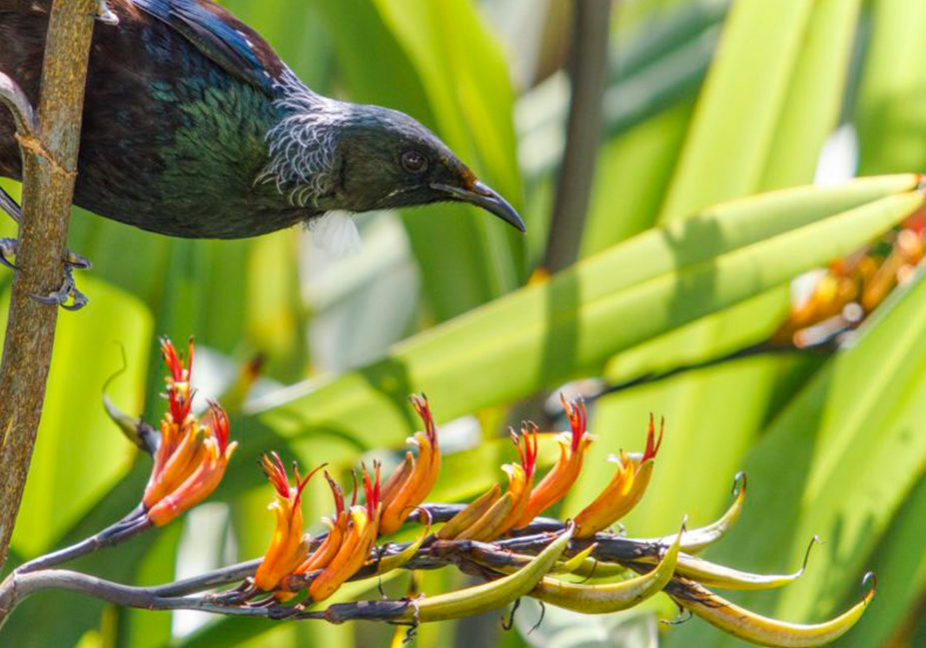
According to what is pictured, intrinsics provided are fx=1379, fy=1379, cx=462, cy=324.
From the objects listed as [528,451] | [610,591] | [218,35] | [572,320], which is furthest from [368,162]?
[610,591]

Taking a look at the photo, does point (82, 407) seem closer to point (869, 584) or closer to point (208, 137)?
point (208, 137)

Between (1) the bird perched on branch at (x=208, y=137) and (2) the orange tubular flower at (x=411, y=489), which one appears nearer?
(2) the orange tubular flower at (x=411, y=489)

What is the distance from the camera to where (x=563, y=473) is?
880mm

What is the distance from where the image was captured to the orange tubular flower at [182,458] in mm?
904

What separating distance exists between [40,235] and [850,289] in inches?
39.5

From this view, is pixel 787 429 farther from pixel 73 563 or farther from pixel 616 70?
pixel 616 70

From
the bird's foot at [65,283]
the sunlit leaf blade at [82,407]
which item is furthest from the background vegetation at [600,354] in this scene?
the bird's foot at [65,283]

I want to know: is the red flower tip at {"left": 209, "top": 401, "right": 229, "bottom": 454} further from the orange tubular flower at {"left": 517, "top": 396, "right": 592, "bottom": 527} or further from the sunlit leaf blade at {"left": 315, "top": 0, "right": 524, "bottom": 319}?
the sunlit leaf blade at {"left": 315, "top": 0, "right": 524, "bottom": 319}

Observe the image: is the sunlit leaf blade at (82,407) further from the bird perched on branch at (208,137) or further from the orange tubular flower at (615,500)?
the orange tubular flower at (615,500)

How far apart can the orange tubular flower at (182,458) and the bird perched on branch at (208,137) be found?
23 centimetres

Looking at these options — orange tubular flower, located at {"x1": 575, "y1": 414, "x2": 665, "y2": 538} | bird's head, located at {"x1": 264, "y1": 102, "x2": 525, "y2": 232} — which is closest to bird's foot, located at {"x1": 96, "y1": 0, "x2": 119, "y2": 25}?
bird's head, located at {"x1": 264, "y1": 102, "x2": 525, "y2": 232}

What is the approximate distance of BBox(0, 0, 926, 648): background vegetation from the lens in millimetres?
1316

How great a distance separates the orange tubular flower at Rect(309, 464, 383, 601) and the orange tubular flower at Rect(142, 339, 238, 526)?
12cm

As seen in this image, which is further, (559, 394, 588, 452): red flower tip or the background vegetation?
the background vegetation
